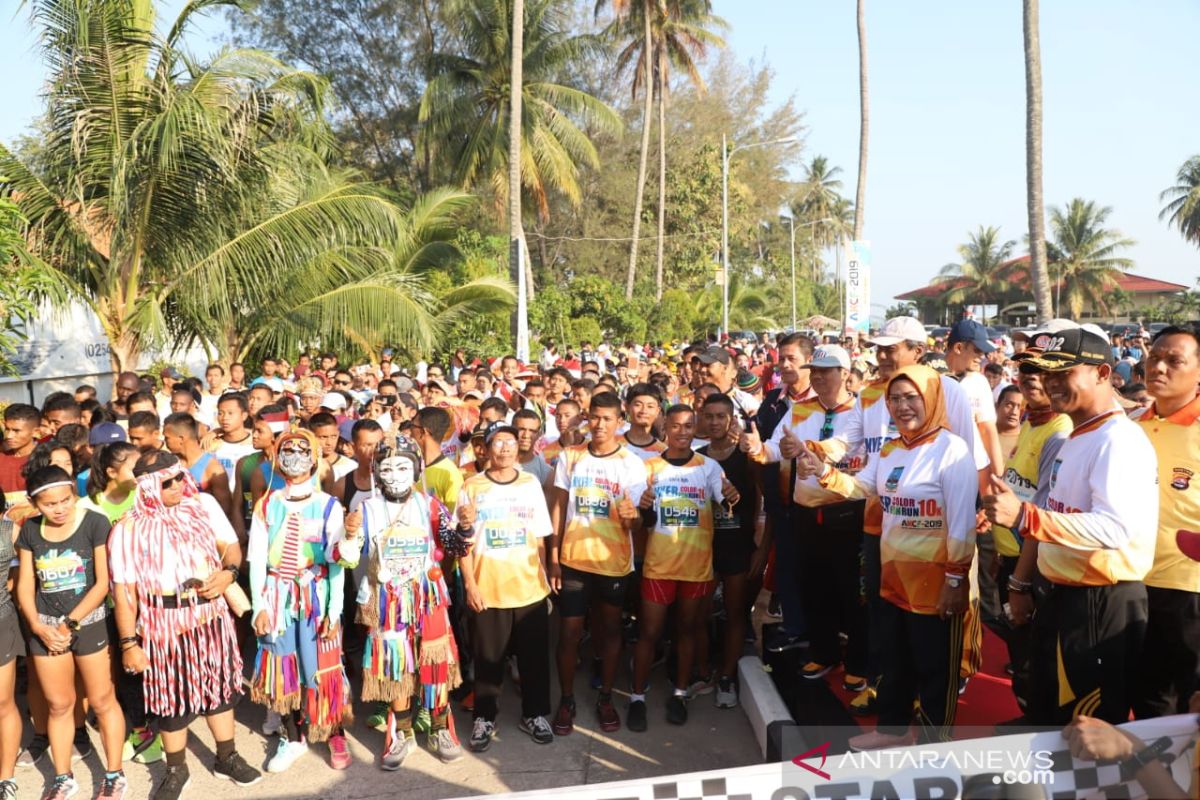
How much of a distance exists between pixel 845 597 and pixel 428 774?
101 inches

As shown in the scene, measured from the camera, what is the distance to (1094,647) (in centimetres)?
309

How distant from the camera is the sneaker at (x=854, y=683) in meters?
5.02

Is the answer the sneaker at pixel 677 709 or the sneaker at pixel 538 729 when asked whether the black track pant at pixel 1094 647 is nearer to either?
A: the sneaker at pixel 677 709

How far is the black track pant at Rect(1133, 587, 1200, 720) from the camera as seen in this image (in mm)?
3324

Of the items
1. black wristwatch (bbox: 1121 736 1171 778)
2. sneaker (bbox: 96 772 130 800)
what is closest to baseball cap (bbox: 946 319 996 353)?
black wristwatch (bbox: 1121 736 1171 778)

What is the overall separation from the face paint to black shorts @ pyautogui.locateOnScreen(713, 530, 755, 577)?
7.69ft

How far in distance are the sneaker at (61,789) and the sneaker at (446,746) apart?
1804mm

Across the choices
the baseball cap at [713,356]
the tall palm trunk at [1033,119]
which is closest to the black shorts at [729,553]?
the baseball cap at [713,356]

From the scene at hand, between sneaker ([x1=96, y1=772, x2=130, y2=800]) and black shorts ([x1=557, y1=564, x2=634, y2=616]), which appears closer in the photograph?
sneaker ([x1=96, y1=772, x2=130, y2=800])

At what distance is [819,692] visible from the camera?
16.2 ft

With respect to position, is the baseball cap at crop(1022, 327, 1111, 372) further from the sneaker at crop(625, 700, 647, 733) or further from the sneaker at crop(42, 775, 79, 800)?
the sneaker at crop(42, 775, 79, 800)

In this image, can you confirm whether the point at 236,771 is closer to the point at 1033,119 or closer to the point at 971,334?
the point at 971,334

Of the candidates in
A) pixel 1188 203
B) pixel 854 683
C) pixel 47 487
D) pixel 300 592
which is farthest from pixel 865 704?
pixel 1188 203

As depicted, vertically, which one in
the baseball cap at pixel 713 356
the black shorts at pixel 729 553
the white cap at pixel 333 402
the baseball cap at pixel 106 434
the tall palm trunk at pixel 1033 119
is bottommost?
the black shorts at pixel 729 553
